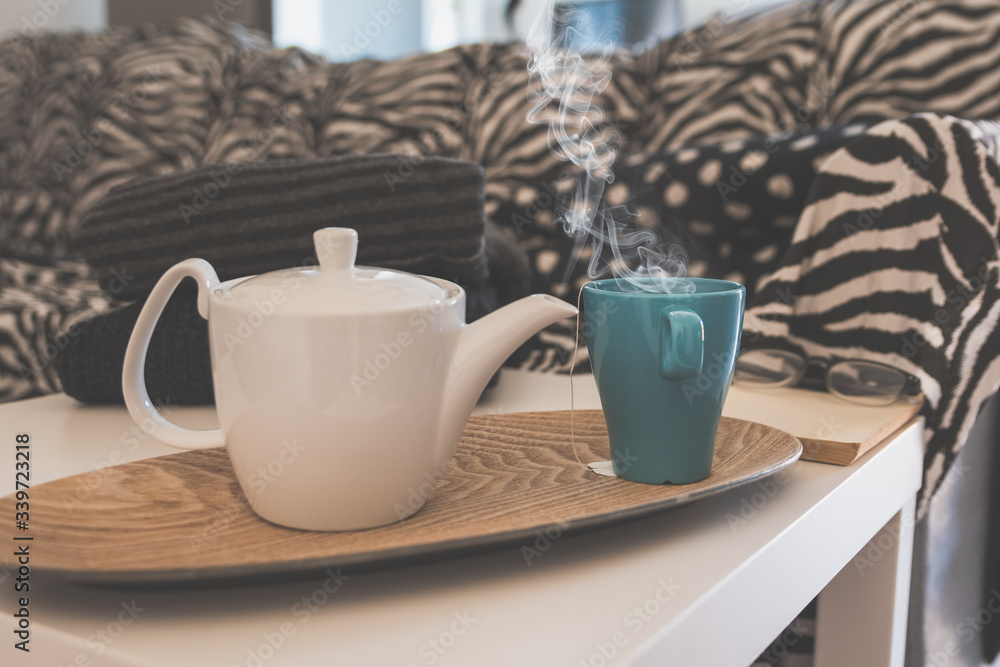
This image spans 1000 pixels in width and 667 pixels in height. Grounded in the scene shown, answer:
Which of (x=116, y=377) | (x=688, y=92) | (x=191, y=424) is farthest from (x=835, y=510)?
(x=688, y=92)

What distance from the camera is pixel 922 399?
0.61 metres

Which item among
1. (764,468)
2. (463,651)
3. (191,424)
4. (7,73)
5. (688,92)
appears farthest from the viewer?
(7,73)

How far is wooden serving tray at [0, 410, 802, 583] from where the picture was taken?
11.7 inches

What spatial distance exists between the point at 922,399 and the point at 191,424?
580mm

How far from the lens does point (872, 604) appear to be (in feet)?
1.90

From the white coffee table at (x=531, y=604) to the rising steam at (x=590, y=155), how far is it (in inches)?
14.9

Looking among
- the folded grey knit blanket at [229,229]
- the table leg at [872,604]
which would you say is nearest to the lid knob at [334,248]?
the folded grey knit blanket at [229,229]

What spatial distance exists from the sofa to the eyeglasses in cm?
2

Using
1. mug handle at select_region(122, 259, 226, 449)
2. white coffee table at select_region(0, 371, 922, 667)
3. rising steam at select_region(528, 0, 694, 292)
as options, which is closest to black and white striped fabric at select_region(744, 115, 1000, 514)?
rising steam at select_region(528, 0, 694, 292)

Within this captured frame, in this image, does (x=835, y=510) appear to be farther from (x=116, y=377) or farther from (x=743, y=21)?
(x=743, y=21)

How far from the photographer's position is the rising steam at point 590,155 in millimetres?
912

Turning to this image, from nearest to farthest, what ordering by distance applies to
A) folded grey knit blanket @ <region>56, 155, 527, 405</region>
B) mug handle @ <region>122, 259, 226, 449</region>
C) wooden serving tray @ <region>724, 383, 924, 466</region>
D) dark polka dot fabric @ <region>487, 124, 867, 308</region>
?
mug handle @ <region>122, 259, 226, 449</region>, wooden serving tray @ <region>724, 383, 924, 466</region>, folded grey knit blanket @ <region>56, 155, 527, 405</region>, dark polka dot fabric @ <region>487, 124, 867, 308</region>

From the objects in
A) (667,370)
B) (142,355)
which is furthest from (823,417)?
(142,355)

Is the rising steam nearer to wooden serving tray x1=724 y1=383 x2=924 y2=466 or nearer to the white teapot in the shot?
wooden serving tray x1=724 y1=383 x2=924 y2=466
